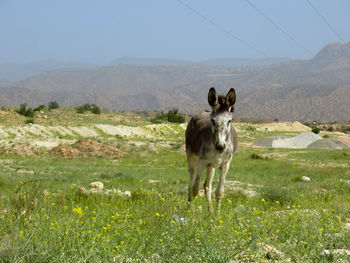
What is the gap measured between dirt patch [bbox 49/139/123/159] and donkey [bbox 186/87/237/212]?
76.8 ft

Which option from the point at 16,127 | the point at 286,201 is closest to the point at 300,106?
the point at 16,127

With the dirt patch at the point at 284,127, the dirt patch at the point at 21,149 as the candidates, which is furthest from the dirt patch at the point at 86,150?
the dirt patch at the point at 284,127

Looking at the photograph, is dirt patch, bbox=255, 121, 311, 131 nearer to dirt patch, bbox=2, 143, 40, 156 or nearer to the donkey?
dirt patch, bbox=2, 143, 40, 156

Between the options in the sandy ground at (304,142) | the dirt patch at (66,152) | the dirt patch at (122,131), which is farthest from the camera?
the dirt patch at (122,131)

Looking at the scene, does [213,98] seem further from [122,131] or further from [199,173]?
[122,131]

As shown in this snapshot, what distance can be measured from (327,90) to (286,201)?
7518 inches

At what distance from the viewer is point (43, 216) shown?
5023 millimetres

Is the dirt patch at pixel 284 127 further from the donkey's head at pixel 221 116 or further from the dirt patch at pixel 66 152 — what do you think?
the donkey's head at pixel 221 116

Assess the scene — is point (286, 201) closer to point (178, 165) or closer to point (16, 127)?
point (178, 165)

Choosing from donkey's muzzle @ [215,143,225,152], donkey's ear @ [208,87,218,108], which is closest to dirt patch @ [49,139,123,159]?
donkey's ear @ [208,87,218,108]

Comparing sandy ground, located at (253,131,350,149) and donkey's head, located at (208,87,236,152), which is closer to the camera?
donkey's head, located at (208,87,236,152)

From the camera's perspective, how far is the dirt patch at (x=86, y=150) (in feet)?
102

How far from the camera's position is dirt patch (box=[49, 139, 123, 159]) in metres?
31.2

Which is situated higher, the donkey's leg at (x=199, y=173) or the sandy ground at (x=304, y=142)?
the donkey's leg at (x=199, y=173)
